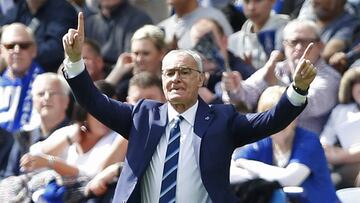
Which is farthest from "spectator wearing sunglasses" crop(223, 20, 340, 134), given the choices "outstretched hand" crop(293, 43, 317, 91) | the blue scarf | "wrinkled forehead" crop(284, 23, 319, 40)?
"outstretched hand" crop(293, 43, 317, 91)

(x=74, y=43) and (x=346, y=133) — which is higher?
(x=74, y=43)

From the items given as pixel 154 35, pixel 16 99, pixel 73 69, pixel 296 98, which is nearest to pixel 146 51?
pixel 154 35

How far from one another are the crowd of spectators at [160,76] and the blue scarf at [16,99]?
0.01 metres

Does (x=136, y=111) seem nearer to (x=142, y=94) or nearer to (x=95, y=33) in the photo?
(x=142, y=94)

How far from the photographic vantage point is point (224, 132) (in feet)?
21.6

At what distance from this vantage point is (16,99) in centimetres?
995

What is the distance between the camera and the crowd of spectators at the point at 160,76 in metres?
7.80

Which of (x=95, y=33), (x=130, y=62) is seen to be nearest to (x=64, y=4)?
(x=95, y=33)

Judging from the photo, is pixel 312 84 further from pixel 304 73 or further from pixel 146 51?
pixel 304 73

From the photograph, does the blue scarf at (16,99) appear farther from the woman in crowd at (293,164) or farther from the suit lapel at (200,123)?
the suit lapel at (200,123)

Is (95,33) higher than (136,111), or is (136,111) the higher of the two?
(136,111)

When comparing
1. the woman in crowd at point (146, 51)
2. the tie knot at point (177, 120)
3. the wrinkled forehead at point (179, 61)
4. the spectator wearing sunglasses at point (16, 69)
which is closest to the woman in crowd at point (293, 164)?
the tie knot at point (177, 120)

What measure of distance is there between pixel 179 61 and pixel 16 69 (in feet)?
12.5

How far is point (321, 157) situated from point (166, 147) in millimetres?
1392
